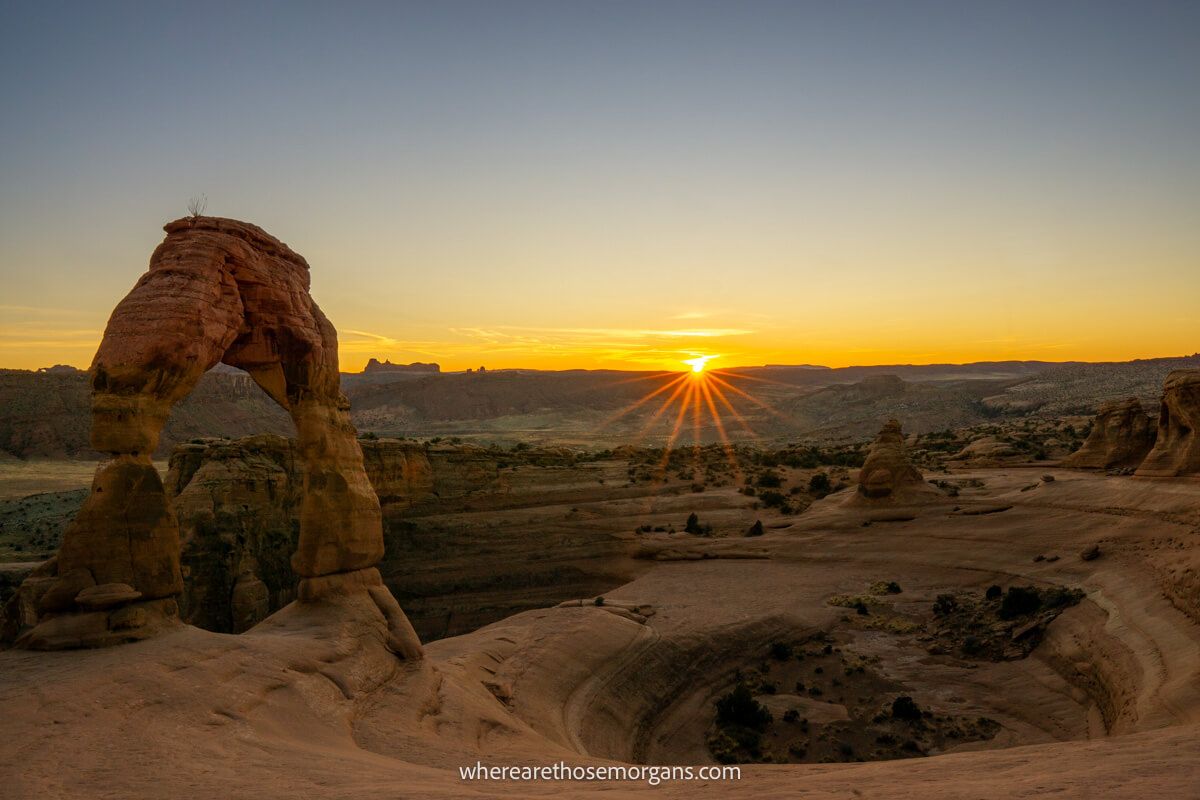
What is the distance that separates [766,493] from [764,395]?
134864 mm

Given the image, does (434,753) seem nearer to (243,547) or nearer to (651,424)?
(243,547)

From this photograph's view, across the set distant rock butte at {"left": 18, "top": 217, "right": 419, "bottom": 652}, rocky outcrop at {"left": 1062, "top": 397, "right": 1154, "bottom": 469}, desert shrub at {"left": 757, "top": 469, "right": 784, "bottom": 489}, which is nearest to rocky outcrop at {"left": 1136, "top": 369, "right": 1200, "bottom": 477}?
rocky outcrop at {"left": 1062, "top": 397, "right": 1154, "bottom": 469}

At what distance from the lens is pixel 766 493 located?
40375 millimetres

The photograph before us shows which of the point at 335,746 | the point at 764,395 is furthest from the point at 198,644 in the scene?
the point at 764,395

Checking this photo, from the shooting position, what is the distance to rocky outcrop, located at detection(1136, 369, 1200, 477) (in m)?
27.1

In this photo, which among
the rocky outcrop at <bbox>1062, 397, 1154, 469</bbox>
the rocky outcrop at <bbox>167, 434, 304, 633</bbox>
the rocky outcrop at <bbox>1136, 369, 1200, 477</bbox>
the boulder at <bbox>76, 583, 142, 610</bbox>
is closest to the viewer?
the boulder at <bbox>76, 583, 142, 610</bbox>

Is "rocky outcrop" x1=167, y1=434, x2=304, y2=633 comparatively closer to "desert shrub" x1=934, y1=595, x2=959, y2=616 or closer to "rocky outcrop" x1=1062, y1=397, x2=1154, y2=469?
"desert shrub" x1=934, y1=595, x2=959, y2=616

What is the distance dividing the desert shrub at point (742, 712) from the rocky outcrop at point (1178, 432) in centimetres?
2039

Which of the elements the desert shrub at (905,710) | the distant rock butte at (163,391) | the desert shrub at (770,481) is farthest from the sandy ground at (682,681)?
the desert shrub at (770,481)

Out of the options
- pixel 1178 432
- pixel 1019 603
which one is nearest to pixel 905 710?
pixel 1019 603

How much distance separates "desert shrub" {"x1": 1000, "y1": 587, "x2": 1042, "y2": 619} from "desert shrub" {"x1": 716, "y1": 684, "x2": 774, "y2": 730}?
384 inches

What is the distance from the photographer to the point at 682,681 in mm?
20672

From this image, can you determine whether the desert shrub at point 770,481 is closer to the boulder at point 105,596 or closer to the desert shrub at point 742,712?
the desert shrub at point 742,712

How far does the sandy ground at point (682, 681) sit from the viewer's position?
26.0ft
